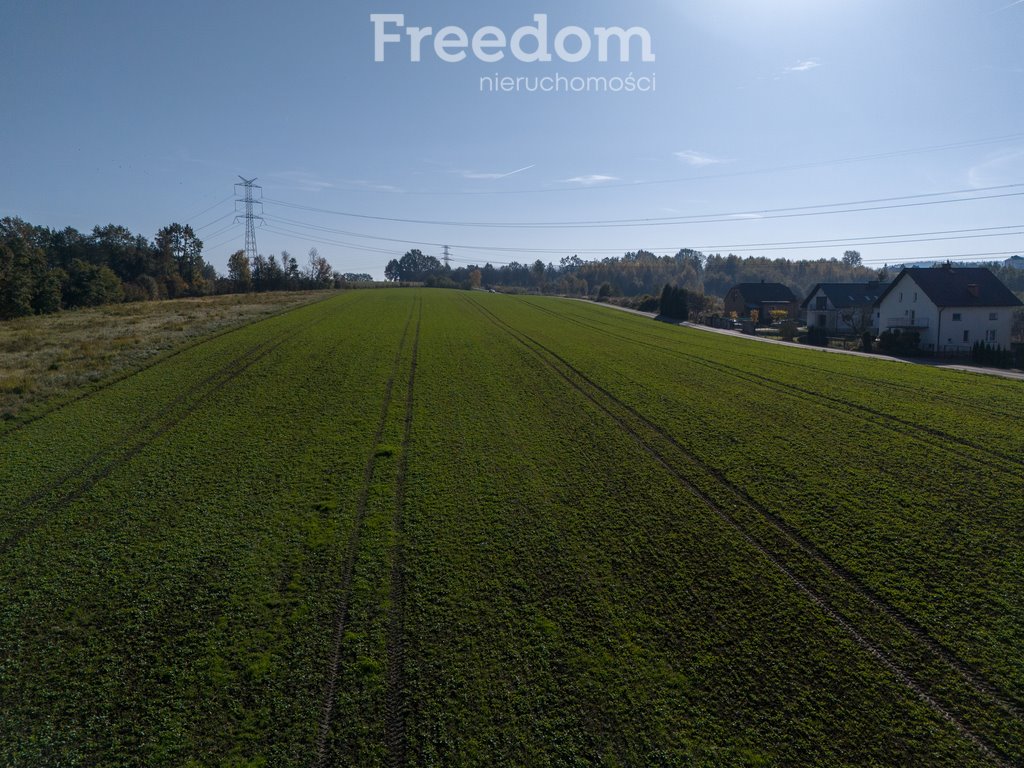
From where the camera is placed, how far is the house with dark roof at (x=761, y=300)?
75500 millimetres

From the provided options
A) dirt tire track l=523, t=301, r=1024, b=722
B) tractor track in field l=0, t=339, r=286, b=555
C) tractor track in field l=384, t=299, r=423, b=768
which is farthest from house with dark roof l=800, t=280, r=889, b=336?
tractor track in field l=0, t=339, r=286, b=555

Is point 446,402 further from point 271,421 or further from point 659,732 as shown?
point 659,732

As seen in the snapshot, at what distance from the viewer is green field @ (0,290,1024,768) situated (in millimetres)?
7547

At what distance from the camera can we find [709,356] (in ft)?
120

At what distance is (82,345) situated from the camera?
113 ft

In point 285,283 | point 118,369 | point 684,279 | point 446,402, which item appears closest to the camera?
point 446,402

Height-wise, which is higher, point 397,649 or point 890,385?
point 890,385

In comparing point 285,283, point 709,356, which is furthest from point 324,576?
point 285,283

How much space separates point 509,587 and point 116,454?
13.8m

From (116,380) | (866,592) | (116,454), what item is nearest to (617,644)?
(866,592)

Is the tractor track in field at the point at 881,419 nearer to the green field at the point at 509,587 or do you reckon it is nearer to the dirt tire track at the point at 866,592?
the green field at the point at 509,587

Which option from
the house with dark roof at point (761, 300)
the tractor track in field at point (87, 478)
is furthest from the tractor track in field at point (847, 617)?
the house with dark roof at point (761, 300)

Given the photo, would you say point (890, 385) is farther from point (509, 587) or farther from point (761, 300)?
point (761, 300)

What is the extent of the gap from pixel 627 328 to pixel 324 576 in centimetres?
4795
